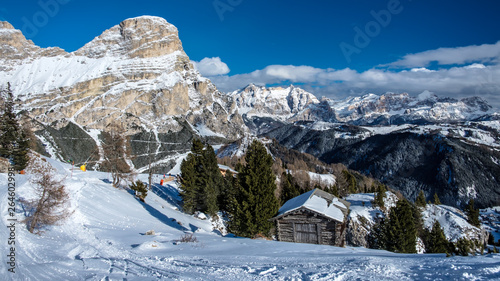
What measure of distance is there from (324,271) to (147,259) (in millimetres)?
6786

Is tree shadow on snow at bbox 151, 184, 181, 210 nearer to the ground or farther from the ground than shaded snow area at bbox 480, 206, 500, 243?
farther from the ground

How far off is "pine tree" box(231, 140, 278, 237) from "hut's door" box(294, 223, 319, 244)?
9.40 feet

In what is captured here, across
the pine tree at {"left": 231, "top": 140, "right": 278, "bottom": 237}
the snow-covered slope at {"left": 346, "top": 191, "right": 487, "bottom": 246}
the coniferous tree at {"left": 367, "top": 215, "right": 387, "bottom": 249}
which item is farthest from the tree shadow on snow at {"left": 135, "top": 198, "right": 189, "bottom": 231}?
the snow-covered slope at {"left": 346, "top": 191, "right": 487, "bottom": 246}

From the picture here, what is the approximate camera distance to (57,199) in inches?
627

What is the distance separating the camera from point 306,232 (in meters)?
26.4

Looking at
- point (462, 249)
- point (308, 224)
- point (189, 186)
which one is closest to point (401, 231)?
point (462, 249)

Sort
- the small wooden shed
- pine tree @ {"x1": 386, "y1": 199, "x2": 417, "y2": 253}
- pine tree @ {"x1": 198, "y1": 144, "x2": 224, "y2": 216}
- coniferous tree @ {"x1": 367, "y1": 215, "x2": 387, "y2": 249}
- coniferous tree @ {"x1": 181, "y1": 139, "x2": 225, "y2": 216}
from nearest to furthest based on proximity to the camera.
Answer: the small wooden shed → pine tree @ {"x1": 386, "y1": 199, "x2": 417, "y2": 253} → coniferous tree @ {"x1": 367, "y1": 215, "x2": 387, "y2": 249} → pine tree @ {"x1": 198, "y1": 144, "x2": 224, "y2": 216} → coniferous tree @ {"x1": 181, "y1": 139, "x2": 225, "y2": 216}

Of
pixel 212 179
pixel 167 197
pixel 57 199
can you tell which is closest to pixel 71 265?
pixel 57 199

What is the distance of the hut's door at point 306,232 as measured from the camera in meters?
26.1

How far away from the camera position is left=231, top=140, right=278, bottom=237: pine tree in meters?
24.5

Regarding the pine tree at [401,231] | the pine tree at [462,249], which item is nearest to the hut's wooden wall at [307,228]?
the pine tree at [462,249]

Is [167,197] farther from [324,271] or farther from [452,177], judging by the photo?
[452,177]

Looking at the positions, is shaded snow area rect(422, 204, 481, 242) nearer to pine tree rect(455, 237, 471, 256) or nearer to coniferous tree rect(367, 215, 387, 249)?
coniferous tree rect(367, 215, 387, 249)

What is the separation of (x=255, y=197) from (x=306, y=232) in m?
6.00
